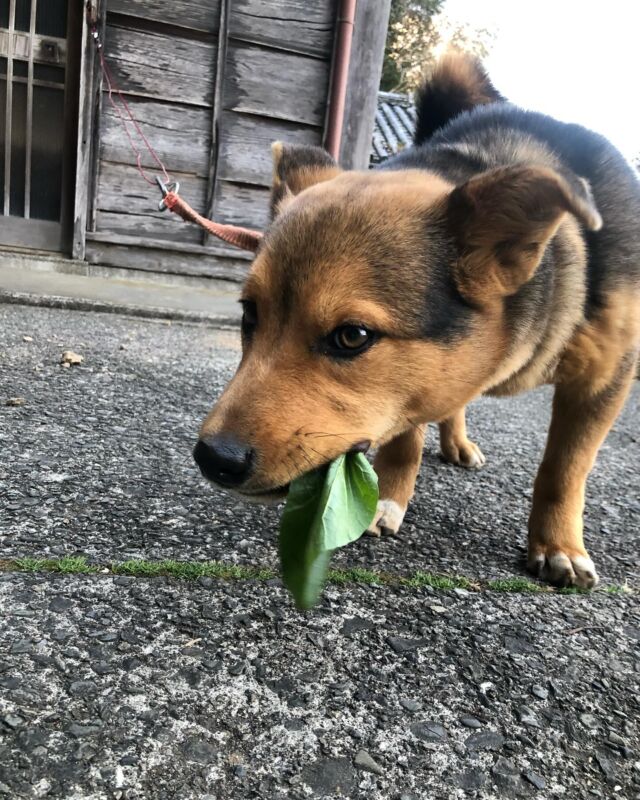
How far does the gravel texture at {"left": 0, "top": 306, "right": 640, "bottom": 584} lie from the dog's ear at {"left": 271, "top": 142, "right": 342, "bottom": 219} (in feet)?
3.90

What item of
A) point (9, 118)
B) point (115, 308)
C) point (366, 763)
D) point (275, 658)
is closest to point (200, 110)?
point (9, 118)

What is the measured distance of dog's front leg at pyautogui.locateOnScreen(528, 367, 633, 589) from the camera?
2.52 meters

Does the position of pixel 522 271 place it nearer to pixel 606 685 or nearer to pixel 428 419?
pixel 428 419

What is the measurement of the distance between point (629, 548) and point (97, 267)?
6.60 meters

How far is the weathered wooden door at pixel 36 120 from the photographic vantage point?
7.36m

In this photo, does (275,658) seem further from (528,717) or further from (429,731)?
(528,717)

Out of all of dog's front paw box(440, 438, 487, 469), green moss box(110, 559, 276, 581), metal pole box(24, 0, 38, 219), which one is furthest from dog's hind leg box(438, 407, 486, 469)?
metal pole box(24, 0, 38, 219)

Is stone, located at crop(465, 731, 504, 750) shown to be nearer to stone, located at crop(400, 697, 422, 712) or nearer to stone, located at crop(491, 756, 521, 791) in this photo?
stone, located at crop(491, 756, 521, 791)

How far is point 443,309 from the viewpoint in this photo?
2.07m

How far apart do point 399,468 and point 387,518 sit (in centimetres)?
27

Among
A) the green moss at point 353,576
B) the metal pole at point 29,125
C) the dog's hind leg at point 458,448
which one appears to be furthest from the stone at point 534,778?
the metal pole at point 29,125

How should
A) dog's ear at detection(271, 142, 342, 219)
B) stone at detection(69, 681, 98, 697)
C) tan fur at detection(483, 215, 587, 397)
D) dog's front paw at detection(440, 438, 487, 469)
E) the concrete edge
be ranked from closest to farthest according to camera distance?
stone at detection(69, 681, 98, 697)
tan fur at detection(483, 215, 587, 397)
dog's ear at detection(271, 142, 342, 219)
dog's front paw at detection(440, 438, 487, 469)
the concrete edge

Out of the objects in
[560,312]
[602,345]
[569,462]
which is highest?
[560,312]

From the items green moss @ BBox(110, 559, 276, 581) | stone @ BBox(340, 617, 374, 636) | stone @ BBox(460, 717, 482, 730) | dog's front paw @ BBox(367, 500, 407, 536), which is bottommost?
→ dog's front paw @ BBox(367, 500, 407, 536)
